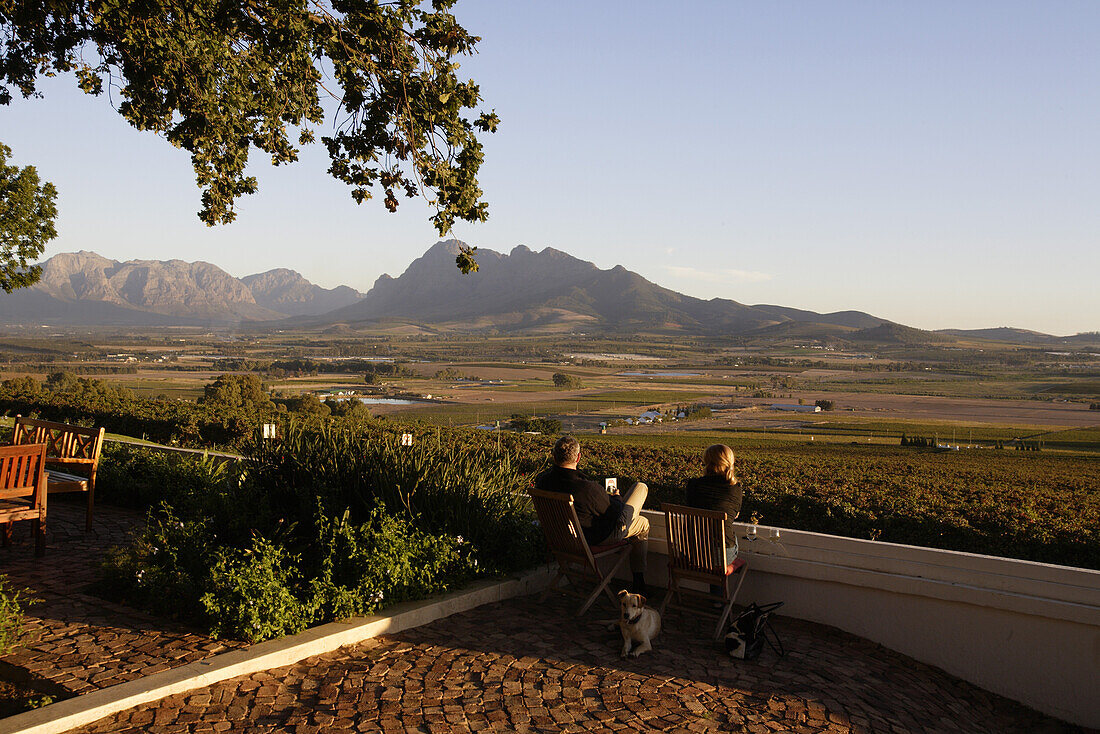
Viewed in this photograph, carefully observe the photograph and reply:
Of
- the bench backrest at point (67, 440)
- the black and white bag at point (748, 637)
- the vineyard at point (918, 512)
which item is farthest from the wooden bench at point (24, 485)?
the black and white bag at point (748, 637)

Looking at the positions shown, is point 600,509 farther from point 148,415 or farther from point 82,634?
point 148,415

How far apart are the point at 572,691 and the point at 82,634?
2.75 meters

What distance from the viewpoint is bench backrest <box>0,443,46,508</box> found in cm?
576

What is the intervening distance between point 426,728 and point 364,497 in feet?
9.07

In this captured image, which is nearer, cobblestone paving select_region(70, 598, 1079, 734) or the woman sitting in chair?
cobblestone paving select_region(70, 598, 1079, 734)

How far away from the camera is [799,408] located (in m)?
103

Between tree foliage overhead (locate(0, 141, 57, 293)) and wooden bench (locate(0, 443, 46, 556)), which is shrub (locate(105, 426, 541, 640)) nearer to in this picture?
wooden bench (locate(0, 443, 46, 556))

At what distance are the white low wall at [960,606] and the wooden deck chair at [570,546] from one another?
102 centimetres

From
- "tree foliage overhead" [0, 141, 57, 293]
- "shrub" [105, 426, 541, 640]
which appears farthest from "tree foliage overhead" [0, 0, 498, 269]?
"tree foliage overhead" [0, 141, 57, 293]

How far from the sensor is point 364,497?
239 inches

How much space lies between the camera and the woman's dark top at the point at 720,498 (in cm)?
529

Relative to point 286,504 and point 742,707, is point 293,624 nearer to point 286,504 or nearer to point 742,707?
point 286,504

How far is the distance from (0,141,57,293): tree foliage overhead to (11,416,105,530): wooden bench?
1724cm

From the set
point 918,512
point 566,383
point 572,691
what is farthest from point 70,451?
point 566,383
